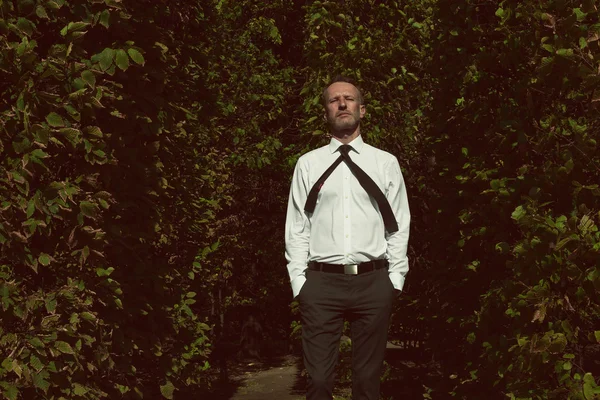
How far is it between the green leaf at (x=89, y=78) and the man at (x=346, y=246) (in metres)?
1.49

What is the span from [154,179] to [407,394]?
16.5 ft

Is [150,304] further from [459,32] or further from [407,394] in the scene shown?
[407,394]

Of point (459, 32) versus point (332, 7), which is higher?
point (332, 7)

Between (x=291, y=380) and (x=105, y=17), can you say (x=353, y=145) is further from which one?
(x=291, y=380)

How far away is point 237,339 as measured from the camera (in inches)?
766

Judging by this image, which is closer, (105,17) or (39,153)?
(39,153)

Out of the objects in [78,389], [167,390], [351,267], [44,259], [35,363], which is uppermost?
[44,259]

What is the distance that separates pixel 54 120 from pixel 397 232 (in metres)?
2.28

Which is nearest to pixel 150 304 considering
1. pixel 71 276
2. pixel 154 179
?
pixel 154 179

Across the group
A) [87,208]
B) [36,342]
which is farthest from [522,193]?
[36,342]

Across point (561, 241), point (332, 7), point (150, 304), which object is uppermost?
point (332, 7)

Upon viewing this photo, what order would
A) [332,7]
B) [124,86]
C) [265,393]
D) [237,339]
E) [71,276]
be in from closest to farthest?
[71,276]
[124,86]
[332,7]
[265,393]
[237,339]

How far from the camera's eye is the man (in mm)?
5215

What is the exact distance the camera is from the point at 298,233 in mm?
5418
